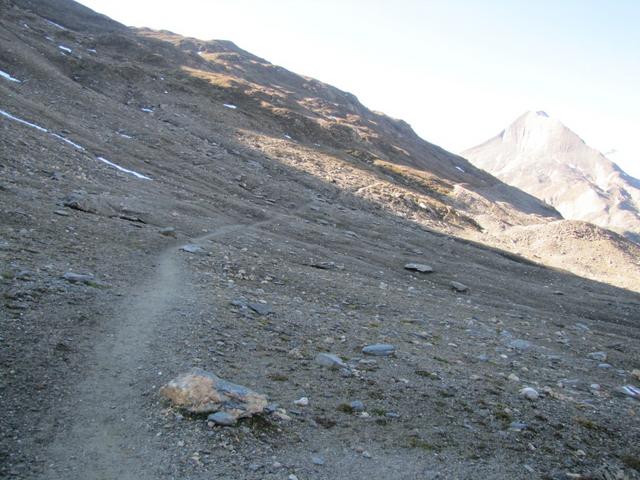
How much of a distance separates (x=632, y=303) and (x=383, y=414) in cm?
3095

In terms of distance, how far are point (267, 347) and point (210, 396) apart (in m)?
3.39

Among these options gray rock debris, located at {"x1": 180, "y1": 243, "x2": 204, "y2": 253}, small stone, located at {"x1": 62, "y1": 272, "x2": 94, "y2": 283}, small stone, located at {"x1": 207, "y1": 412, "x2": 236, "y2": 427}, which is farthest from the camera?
gray rock debris, located at {"x1": 180, "y1": 243, "x2": 204, "y2": 253}

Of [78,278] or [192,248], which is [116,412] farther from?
[192,248]

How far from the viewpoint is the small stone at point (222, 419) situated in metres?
7.52

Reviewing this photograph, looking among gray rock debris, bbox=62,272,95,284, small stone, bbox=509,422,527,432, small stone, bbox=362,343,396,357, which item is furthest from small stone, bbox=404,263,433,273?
gray rock debris, bbox=62,272,95,284

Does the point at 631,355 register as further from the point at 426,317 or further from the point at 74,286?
the point at 74,286

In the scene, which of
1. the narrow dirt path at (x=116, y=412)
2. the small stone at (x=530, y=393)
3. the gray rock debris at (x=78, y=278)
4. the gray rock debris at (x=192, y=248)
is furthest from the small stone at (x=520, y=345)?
the gray rock debris at (x=78, y=278)

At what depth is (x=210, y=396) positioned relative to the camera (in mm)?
7953

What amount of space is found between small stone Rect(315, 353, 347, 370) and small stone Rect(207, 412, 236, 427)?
11.6ft

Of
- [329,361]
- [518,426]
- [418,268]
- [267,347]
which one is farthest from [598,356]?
[267,347]

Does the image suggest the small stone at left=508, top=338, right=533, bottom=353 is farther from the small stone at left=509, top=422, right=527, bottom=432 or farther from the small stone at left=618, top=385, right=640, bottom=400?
the small stone at left=509, top=422, right=527, bottom=432

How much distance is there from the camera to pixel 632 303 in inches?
1280

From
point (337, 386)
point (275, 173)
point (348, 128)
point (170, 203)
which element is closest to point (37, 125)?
point (170, 203)

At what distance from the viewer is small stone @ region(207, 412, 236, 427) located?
24.7ft
